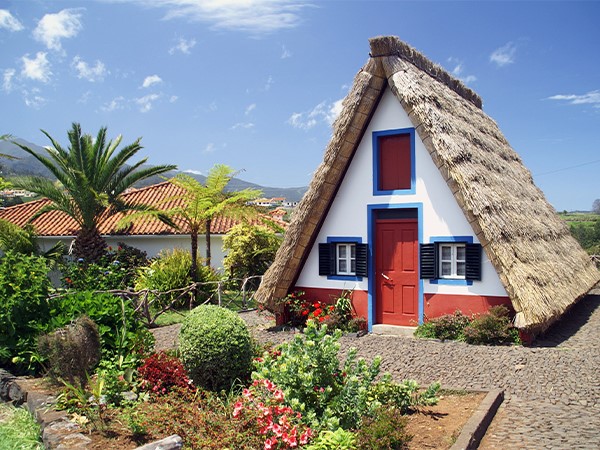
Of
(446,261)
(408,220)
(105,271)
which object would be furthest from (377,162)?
(105,271)

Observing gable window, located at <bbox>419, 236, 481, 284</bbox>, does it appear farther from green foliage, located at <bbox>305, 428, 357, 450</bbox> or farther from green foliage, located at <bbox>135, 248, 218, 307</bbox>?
green foliage, located at <bbox>135, 248, 218, 307</bbox>

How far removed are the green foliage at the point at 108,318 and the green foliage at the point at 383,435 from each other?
415cm

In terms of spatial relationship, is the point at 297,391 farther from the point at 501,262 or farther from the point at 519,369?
the point at 501,262

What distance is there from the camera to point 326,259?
40.0 ft

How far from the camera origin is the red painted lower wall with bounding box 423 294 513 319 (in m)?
10.5

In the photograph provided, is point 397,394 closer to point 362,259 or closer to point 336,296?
point 362,259

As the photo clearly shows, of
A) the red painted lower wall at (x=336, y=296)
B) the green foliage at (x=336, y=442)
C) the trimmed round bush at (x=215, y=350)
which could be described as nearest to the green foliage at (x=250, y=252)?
the red painted lower wall at (x=336, y=296)

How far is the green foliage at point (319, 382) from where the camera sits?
568 centimetres

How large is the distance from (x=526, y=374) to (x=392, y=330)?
3.61 meters

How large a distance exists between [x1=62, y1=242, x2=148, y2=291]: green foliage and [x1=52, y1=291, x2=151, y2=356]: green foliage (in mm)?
2881

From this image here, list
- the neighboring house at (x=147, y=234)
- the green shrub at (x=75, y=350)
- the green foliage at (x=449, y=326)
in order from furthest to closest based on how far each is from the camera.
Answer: the neighboring house at (x=147, y=234) → the green foliage at (x=449, y=326) → the green shrub at (x=75, y=350)

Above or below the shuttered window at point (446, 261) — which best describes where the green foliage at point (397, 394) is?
below

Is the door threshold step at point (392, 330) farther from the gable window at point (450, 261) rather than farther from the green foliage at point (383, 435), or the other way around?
Answer: the green foliage at point (383, 435)

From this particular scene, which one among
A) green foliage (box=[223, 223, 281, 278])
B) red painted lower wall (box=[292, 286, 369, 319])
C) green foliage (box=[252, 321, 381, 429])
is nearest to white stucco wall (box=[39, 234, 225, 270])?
green foliage (box=[223, 223, 281, 278])
